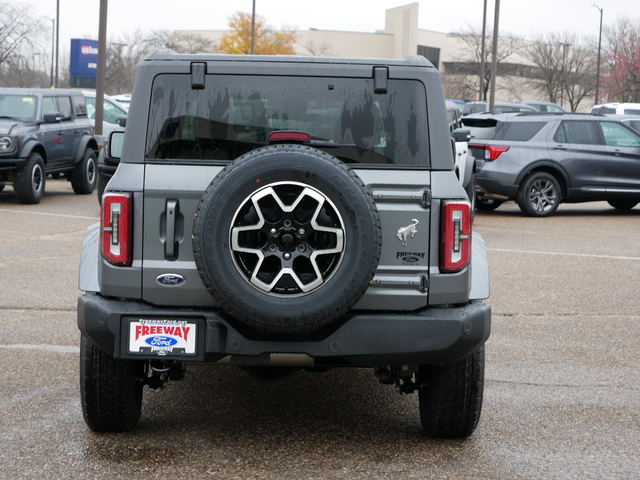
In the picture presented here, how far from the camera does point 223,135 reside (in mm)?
4250

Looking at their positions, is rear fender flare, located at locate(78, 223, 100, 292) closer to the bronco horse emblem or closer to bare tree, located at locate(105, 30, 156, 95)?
the bronco horse emblem

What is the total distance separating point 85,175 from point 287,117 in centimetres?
1323

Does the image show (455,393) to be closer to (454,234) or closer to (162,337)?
(454,234)

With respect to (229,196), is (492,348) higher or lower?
lower

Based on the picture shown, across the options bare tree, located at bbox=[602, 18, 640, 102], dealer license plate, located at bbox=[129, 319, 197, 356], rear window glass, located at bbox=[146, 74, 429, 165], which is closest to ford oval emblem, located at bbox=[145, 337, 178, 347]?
dealer license plate, located at bbox=[129, 319, 197, 356]

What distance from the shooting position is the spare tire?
12.5 feet

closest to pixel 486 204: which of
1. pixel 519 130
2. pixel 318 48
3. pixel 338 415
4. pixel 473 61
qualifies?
pixel 519 130

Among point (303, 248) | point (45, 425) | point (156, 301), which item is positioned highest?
point (303, 248)

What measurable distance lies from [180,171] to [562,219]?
12.5 m

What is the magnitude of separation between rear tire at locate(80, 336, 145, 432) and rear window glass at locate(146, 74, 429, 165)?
3.12 feet

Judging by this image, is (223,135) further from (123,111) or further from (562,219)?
(123,111)

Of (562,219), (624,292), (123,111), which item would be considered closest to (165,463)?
(624,292)

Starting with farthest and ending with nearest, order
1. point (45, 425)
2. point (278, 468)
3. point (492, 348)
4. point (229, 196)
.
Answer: point (492, 348), point (45, 425), point (278, 468), point (229, 196)

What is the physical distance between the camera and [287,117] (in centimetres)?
431
